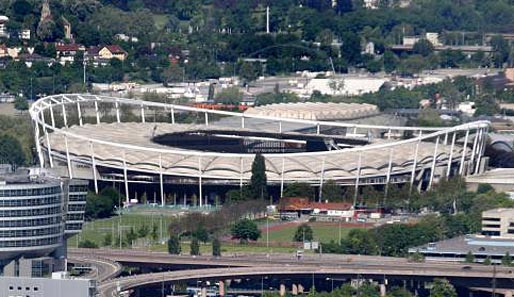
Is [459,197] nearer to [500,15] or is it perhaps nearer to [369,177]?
[369,177]

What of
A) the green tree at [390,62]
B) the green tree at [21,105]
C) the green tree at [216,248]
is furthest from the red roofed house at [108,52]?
the green tree at [216,248]

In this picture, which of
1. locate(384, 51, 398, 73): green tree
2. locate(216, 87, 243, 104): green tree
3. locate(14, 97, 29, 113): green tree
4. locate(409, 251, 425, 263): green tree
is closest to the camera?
locate(409, 251, 425, 263): green tree

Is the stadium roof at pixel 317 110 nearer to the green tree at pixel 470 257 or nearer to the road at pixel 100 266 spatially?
the green tree at pixel 470 257

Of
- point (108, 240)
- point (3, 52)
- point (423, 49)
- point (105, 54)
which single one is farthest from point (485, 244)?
point (423, 49)

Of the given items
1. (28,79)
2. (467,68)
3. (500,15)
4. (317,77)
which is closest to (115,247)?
(28,79)

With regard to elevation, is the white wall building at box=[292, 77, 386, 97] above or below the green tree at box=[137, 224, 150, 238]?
below

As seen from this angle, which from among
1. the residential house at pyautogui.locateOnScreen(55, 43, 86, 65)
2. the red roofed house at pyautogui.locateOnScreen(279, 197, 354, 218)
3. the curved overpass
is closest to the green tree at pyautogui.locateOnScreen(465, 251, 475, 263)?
the curved overpass

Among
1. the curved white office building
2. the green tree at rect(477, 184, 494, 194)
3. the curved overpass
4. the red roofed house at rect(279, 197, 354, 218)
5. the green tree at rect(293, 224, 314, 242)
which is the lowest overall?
the green tree at rect(477, 184, 494, 194)

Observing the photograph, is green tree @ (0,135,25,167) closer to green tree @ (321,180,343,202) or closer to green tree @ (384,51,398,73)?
green tree @ (321,180,343,202)
